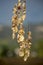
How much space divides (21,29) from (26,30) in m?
0.04

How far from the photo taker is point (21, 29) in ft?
5.35

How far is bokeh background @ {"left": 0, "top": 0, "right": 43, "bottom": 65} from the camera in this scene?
163 centimetres

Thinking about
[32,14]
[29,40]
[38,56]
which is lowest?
[38,56]

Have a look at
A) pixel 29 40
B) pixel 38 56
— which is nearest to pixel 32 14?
pixel 29 40

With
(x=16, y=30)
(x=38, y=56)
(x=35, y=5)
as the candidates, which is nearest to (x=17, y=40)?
(x=16, y=30)

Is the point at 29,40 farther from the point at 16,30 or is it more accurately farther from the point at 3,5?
the point at 3,5

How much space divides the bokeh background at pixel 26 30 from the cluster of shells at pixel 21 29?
0.08 ft

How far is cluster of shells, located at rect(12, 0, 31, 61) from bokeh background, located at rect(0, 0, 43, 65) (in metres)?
0.02

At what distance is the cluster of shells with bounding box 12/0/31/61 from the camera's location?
1623mm

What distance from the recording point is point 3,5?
1.67m

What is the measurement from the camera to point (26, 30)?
164 cm

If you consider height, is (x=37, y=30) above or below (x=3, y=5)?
below

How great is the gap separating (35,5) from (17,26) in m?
0.21

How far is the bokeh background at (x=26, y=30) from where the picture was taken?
5.35 ft
